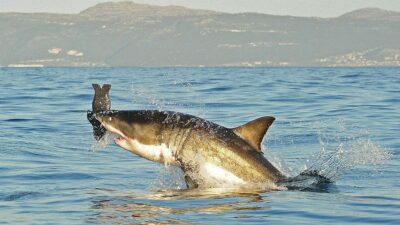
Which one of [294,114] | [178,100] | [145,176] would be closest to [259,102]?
[178,100]

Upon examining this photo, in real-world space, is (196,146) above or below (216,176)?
above

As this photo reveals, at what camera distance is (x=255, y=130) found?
12.7m

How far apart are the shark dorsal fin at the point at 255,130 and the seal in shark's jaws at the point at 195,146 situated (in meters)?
0.01

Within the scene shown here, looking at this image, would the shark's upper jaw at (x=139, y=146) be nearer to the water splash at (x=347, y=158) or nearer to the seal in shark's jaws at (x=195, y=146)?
the seal in shark's jaws at (x=195, y=146)

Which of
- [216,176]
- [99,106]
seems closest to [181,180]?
[216,176]

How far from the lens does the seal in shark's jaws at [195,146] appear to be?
12930 mm

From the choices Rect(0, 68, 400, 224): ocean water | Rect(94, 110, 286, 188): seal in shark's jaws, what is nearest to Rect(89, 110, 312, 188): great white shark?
Rect(94, 110, 286, 188): seal in shark's jaws

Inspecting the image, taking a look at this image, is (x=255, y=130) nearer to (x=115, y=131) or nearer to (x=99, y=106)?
(x=115, y=131)

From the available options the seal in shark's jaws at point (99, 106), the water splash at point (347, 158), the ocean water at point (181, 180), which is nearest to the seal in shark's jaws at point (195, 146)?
the seal in shark's jaws at point (99, 106)

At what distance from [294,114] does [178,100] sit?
6.95 meters

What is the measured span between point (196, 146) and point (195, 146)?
0.02 m

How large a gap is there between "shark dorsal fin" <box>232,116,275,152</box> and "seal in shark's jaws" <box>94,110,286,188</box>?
1 cm

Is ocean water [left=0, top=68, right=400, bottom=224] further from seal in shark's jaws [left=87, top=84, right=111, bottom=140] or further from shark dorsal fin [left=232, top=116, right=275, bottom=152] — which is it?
shark dorsal fin [left=232, top=116, right=275, bottom=152]

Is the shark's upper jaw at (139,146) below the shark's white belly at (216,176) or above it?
above
